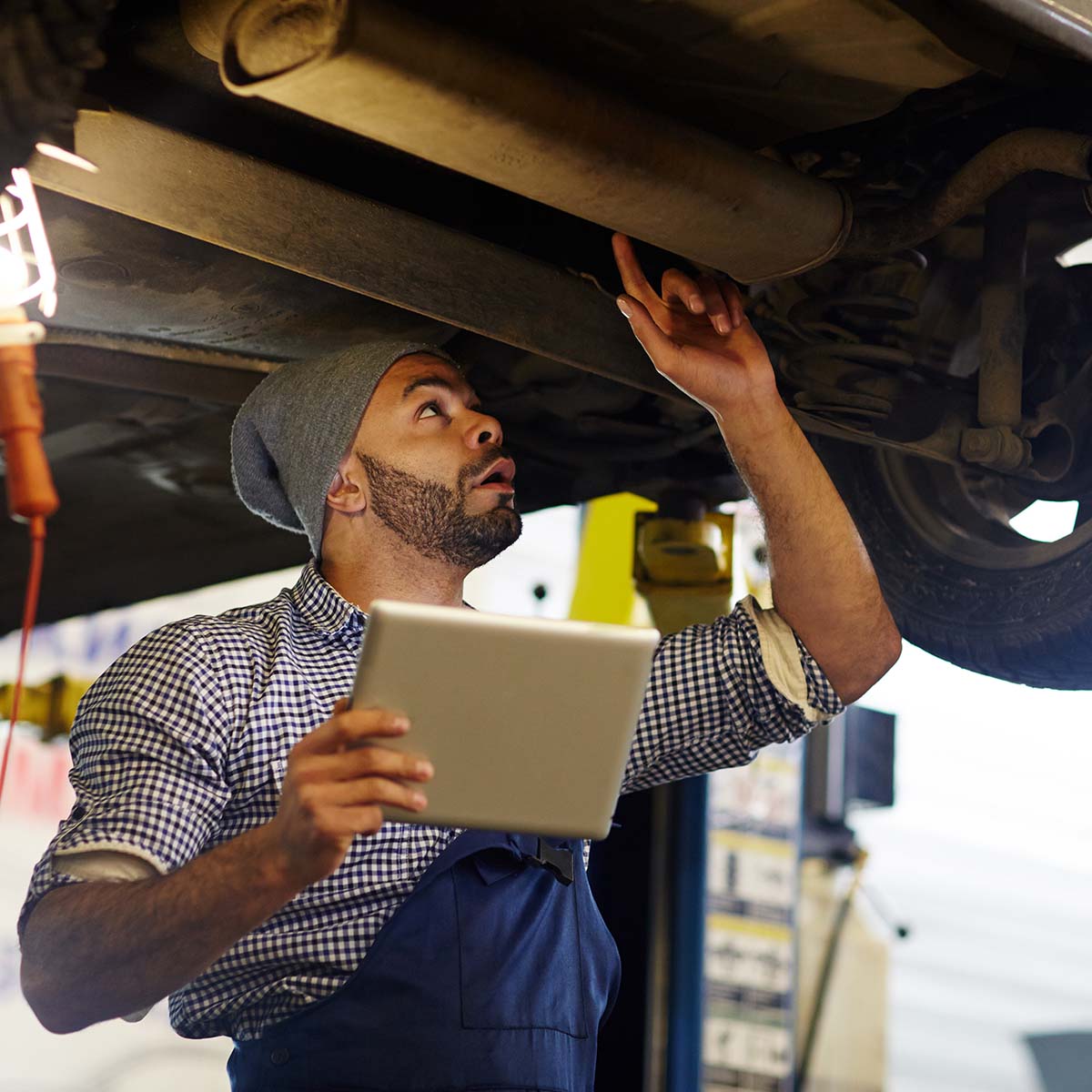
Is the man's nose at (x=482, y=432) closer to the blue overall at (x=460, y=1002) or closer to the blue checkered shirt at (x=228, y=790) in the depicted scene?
the blue checkered shirt at (x=228, y=790)

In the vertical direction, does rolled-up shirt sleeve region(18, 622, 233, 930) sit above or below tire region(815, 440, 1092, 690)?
below

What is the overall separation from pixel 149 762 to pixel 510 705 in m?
0.51

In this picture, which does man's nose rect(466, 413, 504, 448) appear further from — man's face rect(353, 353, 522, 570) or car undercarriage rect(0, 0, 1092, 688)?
car undercarriage rect(0, 0, 1092, 688)

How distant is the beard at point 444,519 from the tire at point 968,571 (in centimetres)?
59

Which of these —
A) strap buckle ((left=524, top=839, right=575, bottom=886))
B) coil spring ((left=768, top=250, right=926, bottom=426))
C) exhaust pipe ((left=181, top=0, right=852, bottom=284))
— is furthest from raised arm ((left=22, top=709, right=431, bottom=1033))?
coil spring ((left=768, top=250, right=926, bottom=426))

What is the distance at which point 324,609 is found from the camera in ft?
6.35

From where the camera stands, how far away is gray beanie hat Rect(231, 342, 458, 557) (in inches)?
80.8

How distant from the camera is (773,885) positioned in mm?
5645

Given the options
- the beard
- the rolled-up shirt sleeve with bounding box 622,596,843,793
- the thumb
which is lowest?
the rolled-up shirt sleeve with bounding box 622,596,843,793

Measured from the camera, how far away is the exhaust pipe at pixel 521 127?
1285 mm

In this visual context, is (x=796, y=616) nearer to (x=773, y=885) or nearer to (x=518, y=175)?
(x=518, y=175)

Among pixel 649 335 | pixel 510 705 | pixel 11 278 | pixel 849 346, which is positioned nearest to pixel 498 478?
pixel 649 335

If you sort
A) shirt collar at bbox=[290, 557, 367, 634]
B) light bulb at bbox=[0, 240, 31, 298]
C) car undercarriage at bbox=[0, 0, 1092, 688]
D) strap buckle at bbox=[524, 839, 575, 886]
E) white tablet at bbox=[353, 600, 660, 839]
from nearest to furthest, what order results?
light bulb at bbox=[0, 240, 31, 298], white tablet at bbox=[353, 600, 660, 839], car undercarriage at bbox=[0, 0, 1092, 688], strap buckle at bbox=[524, 839, 575, 886], shirt collar at bbox=[290, 557, 367, 634]

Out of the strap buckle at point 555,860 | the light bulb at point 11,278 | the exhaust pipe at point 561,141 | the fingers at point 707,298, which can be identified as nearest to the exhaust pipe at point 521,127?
the exhaust pipe at point 561,141
